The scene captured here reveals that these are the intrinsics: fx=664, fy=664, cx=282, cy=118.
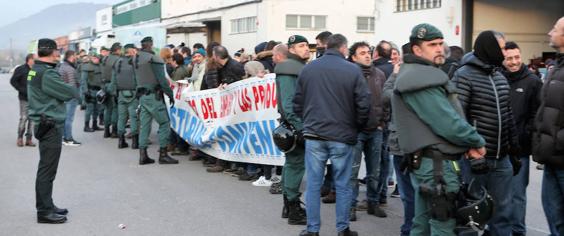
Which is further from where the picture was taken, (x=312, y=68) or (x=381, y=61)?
(x=381, y=61)

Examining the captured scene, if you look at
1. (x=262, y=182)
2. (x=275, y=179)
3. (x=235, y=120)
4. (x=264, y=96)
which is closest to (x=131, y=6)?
(x=235, y=120)

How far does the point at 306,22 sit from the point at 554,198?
31.0 m

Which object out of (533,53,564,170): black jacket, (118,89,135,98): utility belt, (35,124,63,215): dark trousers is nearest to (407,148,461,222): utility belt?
(533,53,564,170): black jacket

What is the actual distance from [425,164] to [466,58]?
1.18 metres

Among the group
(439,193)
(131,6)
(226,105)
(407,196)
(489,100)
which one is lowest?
(407,196)

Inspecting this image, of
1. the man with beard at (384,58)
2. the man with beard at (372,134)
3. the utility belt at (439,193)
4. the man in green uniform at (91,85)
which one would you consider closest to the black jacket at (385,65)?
the man with beard at (384,58)

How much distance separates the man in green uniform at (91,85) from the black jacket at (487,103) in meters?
11.9

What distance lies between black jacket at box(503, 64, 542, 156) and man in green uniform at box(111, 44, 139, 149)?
7760 mm

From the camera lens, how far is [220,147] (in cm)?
1030

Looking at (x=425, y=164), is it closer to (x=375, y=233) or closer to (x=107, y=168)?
(x=375, y=233)

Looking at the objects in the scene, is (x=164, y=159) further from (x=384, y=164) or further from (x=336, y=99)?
(x=336, y=99)

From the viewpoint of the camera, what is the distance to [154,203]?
7957 millimetres

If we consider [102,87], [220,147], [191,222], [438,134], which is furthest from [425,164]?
[102,87]

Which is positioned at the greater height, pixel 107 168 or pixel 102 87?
pixel 102 87
